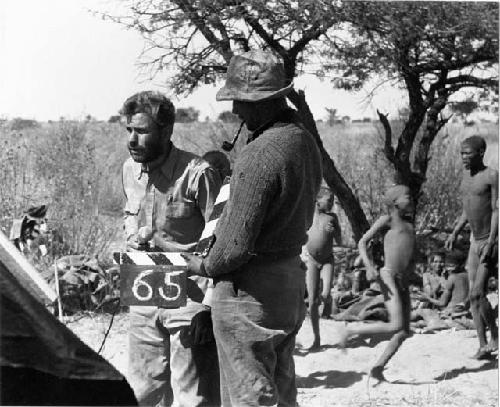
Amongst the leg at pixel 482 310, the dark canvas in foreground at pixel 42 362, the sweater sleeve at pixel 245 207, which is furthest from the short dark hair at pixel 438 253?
the dark canvas in foreground at pixel 42 362

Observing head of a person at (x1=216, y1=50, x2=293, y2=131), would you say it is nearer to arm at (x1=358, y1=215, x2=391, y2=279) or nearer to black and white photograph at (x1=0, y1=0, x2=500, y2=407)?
black and white photograph at (x1=0, y1=0, x2=500, y2=407)

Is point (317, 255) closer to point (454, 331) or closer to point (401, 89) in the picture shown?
point (454, 331)

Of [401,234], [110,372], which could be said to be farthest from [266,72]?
[401,234]

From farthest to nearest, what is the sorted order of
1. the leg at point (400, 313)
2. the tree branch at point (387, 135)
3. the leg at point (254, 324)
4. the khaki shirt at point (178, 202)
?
the tree branch at point (387, 135) → the leg at point (400, 313) → the khaki shirt at point (178, 202) → the leg at point (254, 324)

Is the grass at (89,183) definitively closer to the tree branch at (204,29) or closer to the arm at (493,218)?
the tree branch at (204,29)

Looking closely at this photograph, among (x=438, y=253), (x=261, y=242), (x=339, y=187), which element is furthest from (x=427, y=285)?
(x=261, y=242)

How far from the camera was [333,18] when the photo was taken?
1009 centimetres

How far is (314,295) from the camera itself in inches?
339

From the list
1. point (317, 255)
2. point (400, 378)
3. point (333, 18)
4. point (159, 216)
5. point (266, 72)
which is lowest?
point (400, 378)

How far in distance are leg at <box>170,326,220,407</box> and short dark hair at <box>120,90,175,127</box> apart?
3.40 feet

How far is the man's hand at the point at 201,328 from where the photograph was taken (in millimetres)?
4434

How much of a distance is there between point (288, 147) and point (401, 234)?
3.62m

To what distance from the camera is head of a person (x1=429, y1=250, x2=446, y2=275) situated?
34.8 ft

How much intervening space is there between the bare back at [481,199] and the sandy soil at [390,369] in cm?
107
